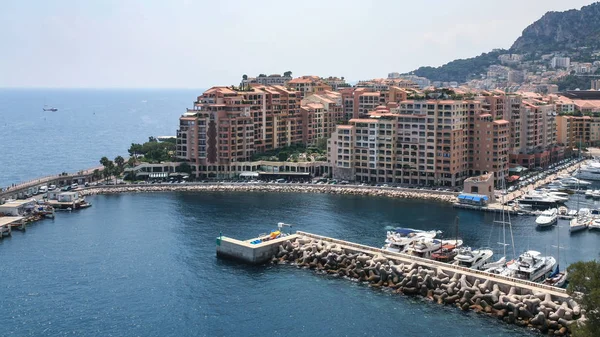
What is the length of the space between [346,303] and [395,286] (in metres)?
5.00

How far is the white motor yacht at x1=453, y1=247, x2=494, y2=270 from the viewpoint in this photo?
57031 mm

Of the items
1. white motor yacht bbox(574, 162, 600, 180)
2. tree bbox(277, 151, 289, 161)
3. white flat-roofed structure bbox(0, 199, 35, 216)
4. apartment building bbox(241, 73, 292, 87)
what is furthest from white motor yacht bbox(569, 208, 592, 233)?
apartment building bbox(241, 73, 292, 87)

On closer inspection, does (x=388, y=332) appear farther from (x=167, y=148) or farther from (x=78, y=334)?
(x=167, y=148)

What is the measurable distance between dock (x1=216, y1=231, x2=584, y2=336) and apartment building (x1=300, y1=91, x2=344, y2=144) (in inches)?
2364

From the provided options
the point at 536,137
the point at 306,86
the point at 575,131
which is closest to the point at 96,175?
the point at 306,86

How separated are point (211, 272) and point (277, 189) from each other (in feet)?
133

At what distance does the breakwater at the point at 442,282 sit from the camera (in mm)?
46969

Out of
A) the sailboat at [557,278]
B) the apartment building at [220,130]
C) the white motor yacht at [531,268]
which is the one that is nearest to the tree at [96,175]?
the apartment building at [220,130]

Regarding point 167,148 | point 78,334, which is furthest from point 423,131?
point 78,334

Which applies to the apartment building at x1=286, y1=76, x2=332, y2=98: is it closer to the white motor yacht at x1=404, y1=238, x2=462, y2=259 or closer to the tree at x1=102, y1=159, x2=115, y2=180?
the tree at x1=102, y1=159, x2=115, y2=180

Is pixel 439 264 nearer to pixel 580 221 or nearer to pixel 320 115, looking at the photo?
pixel 580 221

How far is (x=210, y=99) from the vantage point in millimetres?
107875

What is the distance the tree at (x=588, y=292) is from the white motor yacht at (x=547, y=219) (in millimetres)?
34736

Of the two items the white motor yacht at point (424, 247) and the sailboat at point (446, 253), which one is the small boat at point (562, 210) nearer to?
the white motor yacht at point (424, 247)
